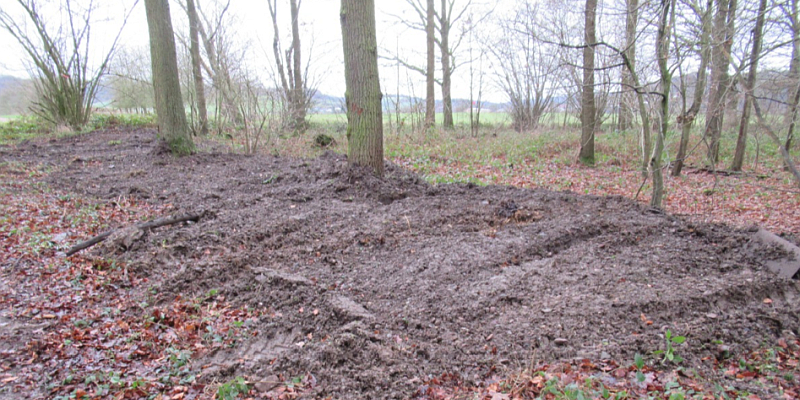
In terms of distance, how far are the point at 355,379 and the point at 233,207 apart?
3662 millimetres

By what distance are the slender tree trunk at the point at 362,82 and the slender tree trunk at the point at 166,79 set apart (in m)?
4.23

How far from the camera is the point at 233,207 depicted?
5508 mm

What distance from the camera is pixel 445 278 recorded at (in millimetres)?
3662

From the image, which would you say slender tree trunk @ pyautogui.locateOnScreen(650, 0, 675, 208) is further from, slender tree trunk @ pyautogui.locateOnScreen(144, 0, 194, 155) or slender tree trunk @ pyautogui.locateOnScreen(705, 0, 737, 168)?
slender tree trunk @ pyautogui.locateOnScreen(144, 0, 194, 155)

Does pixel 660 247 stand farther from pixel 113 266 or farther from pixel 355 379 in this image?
pixel 113 266

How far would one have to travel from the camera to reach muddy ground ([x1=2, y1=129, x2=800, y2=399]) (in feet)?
8.77

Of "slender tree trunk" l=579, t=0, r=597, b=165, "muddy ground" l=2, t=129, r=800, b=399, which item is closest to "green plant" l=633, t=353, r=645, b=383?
"muddy ground" l=2, t=129, r=800, b=399

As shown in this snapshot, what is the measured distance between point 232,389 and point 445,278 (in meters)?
1.86

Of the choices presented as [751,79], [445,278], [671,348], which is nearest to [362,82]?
[445,278]

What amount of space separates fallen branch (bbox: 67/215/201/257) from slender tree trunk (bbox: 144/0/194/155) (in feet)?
13.8

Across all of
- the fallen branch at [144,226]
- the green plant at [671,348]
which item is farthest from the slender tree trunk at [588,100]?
the fallen branch at [144,226]

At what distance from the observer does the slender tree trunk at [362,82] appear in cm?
613

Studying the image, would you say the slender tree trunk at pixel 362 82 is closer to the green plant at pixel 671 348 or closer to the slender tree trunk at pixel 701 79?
the slender tree trunk at pixel 701 79

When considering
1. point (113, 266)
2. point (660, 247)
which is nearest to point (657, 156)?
point (660, 247)
